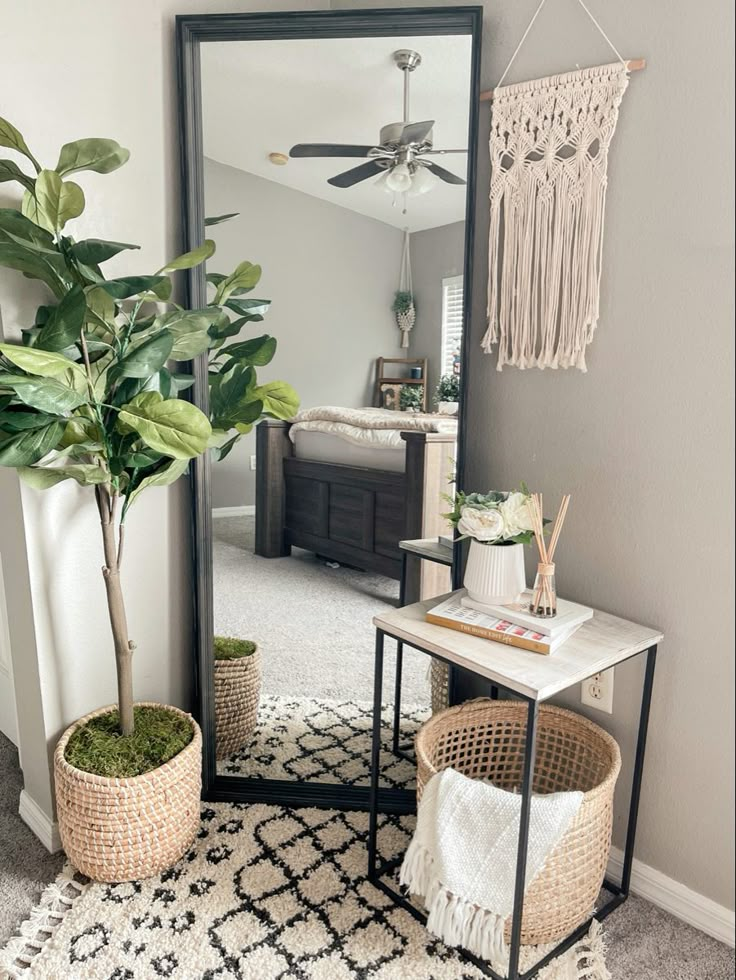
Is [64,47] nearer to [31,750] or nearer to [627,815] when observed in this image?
[31,750]

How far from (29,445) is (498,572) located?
0.96 meters

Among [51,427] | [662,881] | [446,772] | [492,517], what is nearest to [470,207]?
[492,517]

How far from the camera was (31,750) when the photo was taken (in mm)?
1769

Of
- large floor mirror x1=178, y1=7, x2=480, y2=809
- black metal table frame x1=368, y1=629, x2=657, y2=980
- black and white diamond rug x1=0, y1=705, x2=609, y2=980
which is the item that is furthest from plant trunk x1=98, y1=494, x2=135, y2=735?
black metal table frame x1=368, y1=629, x2=657, y2=980

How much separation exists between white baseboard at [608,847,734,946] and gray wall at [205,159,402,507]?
1245 millimetres

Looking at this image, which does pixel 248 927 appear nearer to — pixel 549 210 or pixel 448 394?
pixel 448 394

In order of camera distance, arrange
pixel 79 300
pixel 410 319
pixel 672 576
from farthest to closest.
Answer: pixel 410 319 → pixel 672 576 → pixel 79 300

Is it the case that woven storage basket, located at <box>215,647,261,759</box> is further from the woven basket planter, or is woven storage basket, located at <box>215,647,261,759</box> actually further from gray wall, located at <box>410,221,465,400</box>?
gray wall, located at <box>410,221,465,400</box>

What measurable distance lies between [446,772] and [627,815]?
0.52 m

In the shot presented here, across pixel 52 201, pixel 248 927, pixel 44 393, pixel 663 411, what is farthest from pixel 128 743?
pixel 663 411

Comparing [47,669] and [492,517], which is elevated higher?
[492,517]

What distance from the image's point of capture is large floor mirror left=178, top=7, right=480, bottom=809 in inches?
65.0

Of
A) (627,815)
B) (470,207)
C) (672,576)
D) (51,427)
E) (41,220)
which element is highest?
(470,207)

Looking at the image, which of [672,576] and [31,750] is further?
[31,750]
